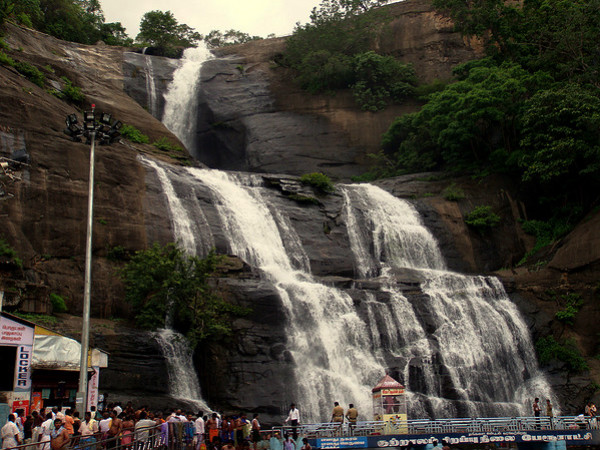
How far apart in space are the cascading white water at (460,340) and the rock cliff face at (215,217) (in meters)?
1.69

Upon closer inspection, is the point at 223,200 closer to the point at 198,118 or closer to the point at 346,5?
the point at 198,118

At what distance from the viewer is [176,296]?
3002 cm

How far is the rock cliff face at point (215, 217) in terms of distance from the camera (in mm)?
29094

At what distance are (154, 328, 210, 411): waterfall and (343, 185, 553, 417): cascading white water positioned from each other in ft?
30.8

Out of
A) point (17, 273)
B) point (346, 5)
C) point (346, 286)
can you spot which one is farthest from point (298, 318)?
point (346, 5)

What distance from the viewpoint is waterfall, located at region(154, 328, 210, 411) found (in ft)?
Answer: 92.2

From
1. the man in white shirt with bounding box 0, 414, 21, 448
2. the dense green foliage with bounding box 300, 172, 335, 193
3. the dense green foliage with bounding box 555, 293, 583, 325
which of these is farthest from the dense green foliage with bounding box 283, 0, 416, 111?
the man in white shirt with bounding box 0, 414, 21, 448

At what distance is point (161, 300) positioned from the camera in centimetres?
3005

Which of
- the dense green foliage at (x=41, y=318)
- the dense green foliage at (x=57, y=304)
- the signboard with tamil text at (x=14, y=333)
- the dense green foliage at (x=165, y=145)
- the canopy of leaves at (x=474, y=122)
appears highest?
the canopy of leaves at (x=474, y=122)

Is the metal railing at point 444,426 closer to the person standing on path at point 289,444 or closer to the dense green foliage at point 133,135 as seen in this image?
the person standing on path at point 289,444

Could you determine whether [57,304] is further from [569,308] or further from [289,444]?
[569,308]

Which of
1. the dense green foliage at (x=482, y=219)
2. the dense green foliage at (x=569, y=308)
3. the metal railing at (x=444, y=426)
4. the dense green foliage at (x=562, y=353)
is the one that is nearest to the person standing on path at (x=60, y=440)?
the metal railing at (x=444, y=426)

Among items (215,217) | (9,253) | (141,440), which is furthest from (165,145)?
(141,440)

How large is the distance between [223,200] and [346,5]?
35.7 metres
